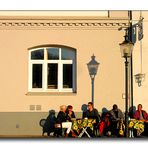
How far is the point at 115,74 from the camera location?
20750 millimetres

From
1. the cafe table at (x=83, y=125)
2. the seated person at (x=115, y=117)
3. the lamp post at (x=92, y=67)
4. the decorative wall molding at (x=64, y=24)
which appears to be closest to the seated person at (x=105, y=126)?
the seated person at (x=115, y=117)

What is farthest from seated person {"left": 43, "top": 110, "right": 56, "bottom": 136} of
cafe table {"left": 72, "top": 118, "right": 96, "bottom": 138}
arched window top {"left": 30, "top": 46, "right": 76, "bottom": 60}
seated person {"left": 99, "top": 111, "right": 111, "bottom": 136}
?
arched window top {"left": 30, "top": 46, "right": 76, "bottom": 60}

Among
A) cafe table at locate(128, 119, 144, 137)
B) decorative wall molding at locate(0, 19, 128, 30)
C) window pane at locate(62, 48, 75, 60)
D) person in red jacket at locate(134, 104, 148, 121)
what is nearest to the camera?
cafe table at locate(128, 119, 144, 137)

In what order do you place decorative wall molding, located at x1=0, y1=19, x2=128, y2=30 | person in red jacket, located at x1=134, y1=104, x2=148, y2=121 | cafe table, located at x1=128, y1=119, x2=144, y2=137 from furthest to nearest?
decorative wall molding, located at x1=0, y1=19, x2=128, y2=30, person in red jacket, located at x1=134, y1=104, x2=148, y2=121, cafe table, located at x1=128, y1=119, x2=144, y2=137

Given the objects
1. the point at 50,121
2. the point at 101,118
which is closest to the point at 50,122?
the point at 50,121

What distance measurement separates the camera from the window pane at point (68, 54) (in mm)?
21109

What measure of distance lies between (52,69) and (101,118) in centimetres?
264

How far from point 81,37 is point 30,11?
1977 millimetres

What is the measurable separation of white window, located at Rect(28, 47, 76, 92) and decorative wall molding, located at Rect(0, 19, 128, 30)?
2.92 feet

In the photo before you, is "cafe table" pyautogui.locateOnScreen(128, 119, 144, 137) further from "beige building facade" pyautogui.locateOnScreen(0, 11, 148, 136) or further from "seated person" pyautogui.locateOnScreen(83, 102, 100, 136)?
"beige building facade" pyautogui.locateOnScreen(0, 11, 148, 136)

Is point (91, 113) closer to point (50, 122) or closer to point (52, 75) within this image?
point (50, 122)

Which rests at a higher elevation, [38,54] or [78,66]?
[38,54]

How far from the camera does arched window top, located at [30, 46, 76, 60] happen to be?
21141 mm

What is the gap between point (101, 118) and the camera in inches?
787
